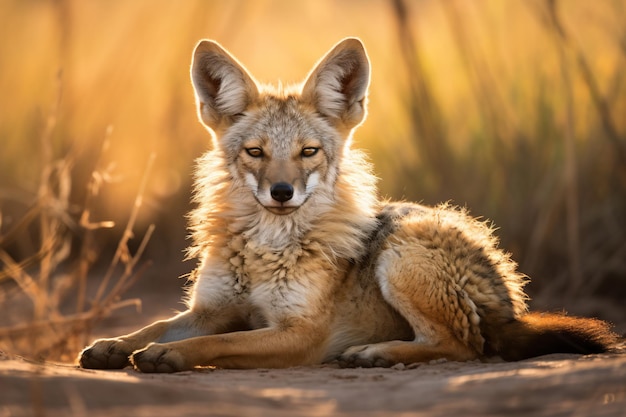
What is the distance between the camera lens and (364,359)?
5191 mm

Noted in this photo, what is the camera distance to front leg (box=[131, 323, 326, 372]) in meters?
4.80

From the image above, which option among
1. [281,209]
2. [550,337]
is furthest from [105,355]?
[550,337]

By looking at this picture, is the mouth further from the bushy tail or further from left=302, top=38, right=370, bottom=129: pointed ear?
the bushy tail

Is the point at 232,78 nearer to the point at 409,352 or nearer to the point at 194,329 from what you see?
the point at 194,329

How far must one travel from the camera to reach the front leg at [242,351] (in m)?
4.80

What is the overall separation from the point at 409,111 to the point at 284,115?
320 centimetres

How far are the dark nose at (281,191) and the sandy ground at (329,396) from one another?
4.91 feet

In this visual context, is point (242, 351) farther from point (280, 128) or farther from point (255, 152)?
point (280, 128)

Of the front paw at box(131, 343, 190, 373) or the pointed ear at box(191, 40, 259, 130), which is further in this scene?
the pointed ear at box(191, 40, 259, 130)

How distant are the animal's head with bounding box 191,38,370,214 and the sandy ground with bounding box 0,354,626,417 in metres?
1.88

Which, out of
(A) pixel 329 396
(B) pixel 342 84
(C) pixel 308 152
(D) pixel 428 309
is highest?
(B) pixel 342 84

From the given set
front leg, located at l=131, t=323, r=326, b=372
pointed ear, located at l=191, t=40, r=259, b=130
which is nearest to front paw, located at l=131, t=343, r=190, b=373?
front leg, located at l=131, t=323, r=326, b=372

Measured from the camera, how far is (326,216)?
582 cm

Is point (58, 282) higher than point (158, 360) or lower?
higher
